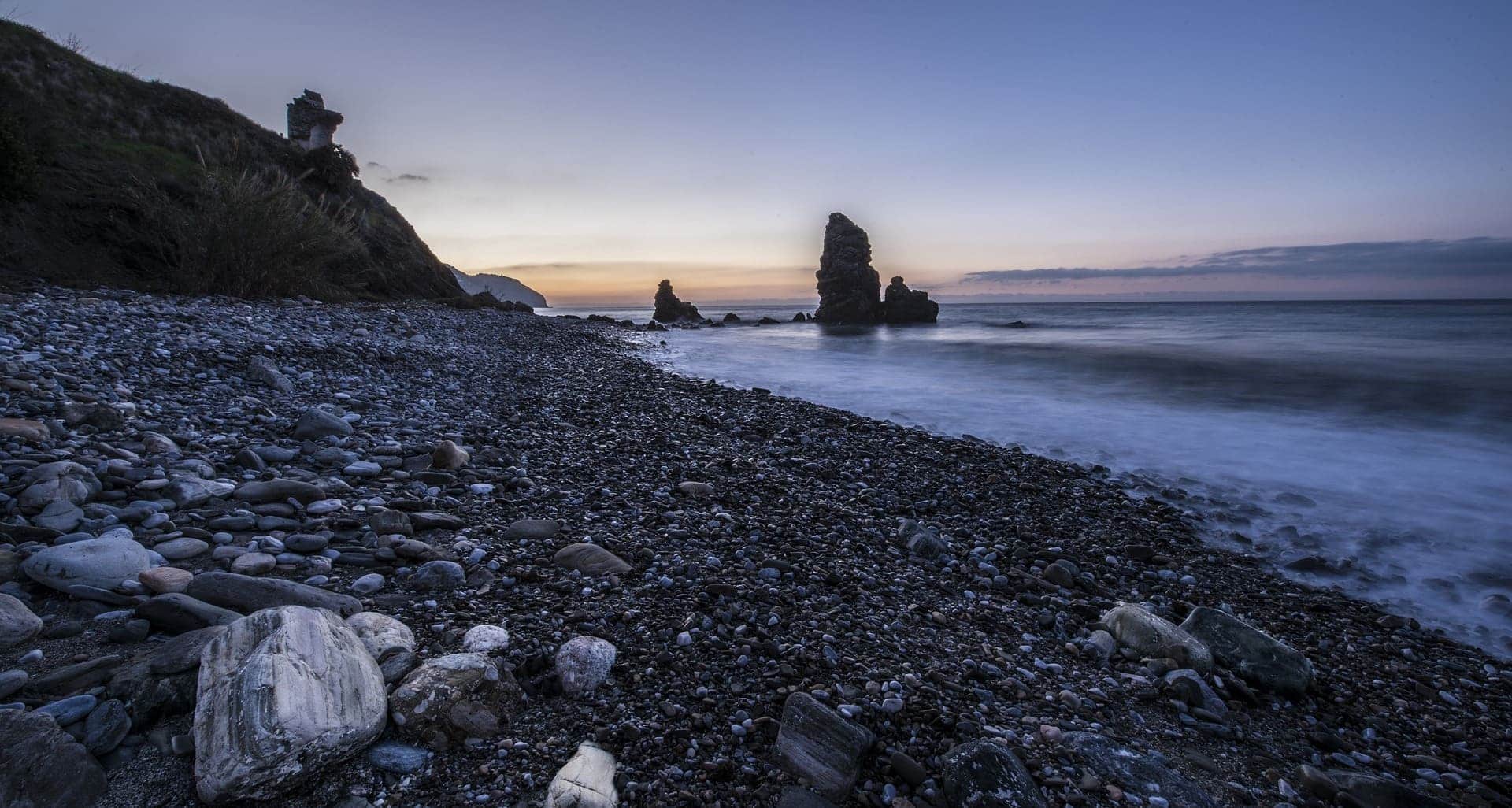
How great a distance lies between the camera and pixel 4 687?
5.57 feet

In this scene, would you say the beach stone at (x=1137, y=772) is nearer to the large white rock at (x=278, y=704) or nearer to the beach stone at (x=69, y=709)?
the large white rock at (x=278, y=704)

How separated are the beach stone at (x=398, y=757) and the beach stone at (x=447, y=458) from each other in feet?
9.90

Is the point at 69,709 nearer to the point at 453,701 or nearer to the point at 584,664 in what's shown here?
the point at 453,701

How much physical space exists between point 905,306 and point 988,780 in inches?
2274

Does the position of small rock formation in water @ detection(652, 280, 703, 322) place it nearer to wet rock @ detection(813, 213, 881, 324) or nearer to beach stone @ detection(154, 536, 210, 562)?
wet rock @ detection(813, 213, 881, 324)

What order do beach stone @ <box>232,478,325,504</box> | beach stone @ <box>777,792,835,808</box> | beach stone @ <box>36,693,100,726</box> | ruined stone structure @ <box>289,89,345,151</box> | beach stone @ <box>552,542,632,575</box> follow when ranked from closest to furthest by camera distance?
beach stone @ <box>36,693,100,726</box>, beach stone @ <box>777,792,835,808</box>, beach stone @ <box>552,542,632,575</box>, beach stone @ <box>232,478,325,504</box>, ruined stone structure @ <box>289,89,345,151</box>

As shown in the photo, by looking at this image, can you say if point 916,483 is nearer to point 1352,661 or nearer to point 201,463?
point 1352,661

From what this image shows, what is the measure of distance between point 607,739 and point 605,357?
1555cm

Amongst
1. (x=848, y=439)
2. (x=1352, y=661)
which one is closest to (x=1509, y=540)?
(x=1352, y=661)

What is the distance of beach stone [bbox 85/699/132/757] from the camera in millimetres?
1616

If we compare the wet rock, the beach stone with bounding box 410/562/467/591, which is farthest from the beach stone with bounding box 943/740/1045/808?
the wet rock

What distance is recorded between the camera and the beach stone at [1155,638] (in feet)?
9.89

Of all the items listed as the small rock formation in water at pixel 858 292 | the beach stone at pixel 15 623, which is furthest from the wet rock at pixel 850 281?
the beach stone at pixel 15 623

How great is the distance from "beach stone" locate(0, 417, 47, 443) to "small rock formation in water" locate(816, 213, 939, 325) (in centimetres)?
5588
